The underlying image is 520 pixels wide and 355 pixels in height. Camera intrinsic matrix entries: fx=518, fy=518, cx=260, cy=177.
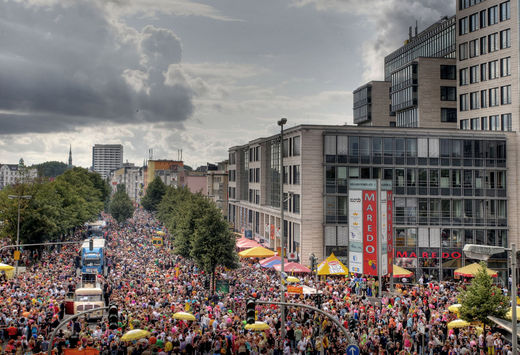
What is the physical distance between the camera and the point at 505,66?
190 ft

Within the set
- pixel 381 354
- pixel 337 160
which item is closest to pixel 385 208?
pixel 337 160

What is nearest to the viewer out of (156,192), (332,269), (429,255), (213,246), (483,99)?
(332,269)

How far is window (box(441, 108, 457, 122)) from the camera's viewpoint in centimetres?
7275

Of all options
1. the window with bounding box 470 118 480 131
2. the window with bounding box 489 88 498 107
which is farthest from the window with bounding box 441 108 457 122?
the window with bounding box 489 88 498 107

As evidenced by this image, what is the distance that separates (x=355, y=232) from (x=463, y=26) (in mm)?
33437

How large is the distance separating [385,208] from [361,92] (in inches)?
2299

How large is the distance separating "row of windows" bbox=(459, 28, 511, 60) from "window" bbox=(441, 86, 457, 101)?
30.9 feet

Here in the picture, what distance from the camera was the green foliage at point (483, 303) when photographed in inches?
1117

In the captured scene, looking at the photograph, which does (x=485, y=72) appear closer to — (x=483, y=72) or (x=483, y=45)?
(x=483, y=72)

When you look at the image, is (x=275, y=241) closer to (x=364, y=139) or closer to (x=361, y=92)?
(x=364, y=139)

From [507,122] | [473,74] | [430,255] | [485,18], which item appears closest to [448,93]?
[473,74]

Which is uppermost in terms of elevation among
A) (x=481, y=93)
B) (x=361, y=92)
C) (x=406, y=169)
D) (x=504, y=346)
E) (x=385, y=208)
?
(x=361, y=92)

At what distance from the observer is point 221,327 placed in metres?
29.4

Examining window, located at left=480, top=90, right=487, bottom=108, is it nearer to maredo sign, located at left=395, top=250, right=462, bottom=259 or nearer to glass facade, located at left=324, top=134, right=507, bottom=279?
glass facade, located at left=324, top=134, right=507, bottom=279
